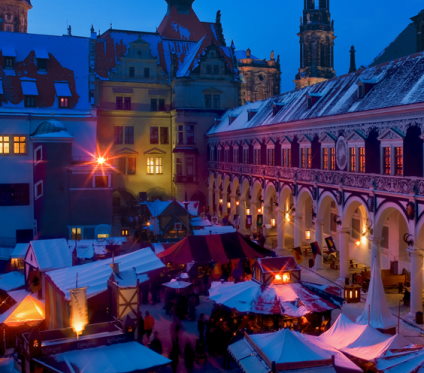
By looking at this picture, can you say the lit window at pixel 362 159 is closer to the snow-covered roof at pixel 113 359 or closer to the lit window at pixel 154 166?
the snow-covered roof at pixel 113 359

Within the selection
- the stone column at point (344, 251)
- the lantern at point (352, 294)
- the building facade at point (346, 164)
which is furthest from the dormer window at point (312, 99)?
the lantern at point (352, 294)

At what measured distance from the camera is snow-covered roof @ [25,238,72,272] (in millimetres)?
20531

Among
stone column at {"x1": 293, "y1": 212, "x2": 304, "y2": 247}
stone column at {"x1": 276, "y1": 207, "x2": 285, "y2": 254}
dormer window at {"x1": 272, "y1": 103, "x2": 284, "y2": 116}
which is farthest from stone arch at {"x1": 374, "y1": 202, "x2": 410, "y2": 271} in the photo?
dormer window at {"x1": 272, "y1": 103, "x2": 284, "y2": 116}

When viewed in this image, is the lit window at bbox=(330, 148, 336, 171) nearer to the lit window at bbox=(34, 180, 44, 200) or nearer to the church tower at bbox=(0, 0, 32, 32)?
the lit window at bbox=(34, 180, 44, 200)

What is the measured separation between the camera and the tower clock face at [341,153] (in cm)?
2761

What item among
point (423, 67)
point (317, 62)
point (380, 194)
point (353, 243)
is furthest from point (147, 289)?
point (317, 62)

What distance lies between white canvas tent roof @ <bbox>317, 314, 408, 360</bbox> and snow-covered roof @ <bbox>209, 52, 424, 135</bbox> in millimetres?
10660

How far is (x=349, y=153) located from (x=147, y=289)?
1259cm

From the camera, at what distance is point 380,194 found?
2420 cm

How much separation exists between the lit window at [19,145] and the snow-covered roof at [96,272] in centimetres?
2296

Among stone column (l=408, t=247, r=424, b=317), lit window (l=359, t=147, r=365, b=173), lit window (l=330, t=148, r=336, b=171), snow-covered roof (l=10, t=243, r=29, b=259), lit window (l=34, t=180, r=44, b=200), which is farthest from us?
lit window (l=34, t=180, r=44, b=200)

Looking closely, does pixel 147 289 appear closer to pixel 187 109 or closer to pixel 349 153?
pixel 349 153

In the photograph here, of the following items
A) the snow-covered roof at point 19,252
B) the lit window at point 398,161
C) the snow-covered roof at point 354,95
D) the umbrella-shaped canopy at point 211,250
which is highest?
the snow-covered roof at point 354,95

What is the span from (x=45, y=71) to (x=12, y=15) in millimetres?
23541
